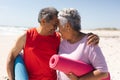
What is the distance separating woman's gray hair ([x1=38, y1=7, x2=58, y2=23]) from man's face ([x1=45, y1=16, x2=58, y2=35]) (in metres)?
0.04

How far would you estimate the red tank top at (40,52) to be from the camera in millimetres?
3672

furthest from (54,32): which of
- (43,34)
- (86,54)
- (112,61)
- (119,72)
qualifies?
(112,61)

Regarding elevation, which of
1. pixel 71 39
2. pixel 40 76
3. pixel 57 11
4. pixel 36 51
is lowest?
pixel 40 76

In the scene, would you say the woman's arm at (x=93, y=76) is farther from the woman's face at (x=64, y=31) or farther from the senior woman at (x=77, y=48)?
the woman's face at (x=64, y=31)

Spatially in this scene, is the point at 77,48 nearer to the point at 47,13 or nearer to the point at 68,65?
the point at 68,65

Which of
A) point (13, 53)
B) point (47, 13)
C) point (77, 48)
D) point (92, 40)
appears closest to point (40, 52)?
point (13, 53)

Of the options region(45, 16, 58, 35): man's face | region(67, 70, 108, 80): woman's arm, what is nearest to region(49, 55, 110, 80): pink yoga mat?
region(67, 70, 108, 80): woman's arm

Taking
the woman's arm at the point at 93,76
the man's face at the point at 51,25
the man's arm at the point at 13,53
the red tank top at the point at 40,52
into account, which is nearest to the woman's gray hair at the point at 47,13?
the man's face at the point at 51,25

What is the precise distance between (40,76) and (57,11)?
80 centimetres

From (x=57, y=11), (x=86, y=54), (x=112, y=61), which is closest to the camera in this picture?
(x=86, y=54)

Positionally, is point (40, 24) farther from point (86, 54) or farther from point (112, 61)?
point (112, 61)

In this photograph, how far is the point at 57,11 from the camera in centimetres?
354

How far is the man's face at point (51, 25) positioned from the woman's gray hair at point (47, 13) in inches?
1.5

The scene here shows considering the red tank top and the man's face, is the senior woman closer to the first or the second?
the man's face
